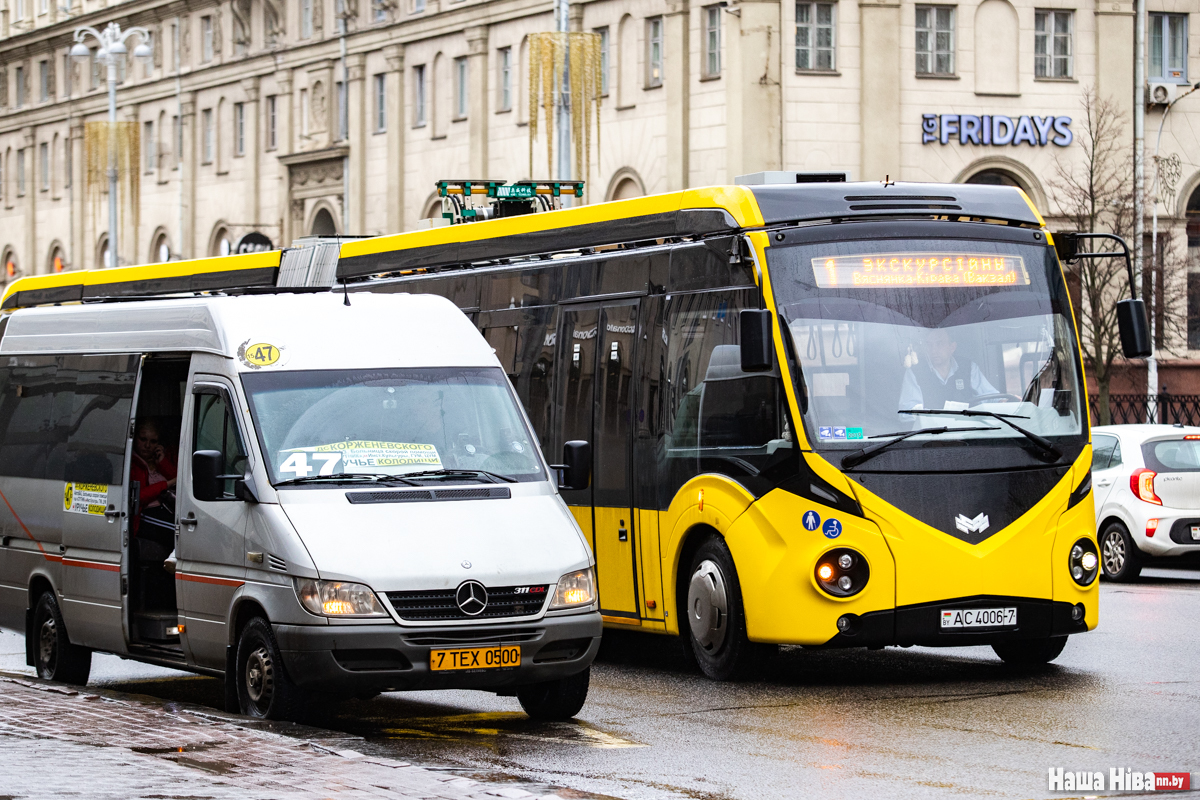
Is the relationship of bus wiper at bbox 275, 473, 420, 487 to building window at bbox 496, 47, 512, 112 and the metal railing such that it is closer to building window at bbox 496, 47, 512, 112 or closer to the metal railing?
the metal railing

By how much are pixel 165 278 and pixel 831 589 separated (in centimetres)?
1185

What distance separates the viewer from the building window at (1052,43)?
157 feet

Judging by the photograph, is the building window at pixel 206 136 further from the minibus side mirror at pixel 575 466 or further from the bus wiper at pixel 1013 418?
the minibus side mirror at pixel 575 466

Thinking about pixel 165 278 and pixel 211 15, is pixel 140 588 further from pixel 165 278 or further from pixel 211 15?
pixel 211 15

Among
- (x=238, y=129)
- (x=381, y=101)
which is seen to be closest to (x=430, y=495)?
(x=381, y=101)

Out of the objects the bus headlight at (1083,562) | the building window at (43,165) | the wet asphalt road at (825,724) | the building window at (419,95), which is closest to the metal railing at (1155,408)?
the building window at (419,95)

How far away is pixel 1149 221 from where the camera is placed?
48.0 meters

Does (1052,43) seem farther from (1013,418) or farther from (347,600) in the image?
(347,600)

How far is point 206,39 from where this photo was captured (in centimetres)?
7038

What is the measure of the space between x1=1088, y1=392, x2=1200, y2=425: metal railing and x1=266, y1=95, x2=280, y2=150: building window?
102 ft

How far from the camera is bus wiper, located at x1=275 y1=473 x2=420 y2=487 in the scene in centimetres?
1020

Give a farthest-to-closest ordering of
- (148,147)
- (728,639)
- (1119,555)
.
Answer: (148,147), (1119,555), (728,639)

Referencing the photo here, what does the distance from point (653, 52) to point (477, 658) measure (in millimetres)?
40479

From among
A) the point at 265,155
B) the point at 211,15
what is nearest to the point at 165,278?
the point at 265,155
